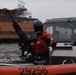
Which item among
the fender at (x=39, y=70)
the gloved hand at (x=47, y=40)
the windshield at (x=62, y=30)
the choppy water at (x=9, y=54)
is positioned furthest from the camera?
the choppy water at (x=9, y=54)

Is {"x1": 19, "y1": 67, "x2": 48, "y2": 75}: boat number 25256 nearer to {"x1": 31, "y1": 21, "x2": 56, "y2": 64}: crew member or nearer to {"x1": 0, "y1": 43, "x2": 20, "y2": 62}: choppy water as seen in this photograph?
{"x1": 31, "y1": 21, "x2": 56, "y2": 64}: crew member

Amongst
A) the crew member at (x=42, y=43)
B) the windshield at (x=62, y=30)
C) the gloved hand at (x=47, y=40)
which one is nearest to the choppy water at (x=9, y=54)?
the crew member at (x=42, y=43)

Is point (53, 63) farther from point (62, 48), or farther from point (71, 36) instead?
point (71, 36)

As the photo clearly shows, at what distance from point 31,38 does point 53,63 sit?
2.19 feet

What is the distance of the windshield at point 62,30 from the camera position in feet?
36.4

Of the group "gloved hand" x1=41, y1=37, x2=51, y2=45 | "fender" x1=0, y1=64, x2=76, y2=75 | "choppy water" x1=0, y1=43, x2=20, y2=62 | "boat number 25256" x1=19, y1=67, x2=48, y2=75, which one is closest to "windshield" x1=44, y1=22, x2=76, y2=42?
"choppy water" x1=0, y1=43, x2=20, y2=62

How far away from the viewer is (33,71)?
6711 millimetres

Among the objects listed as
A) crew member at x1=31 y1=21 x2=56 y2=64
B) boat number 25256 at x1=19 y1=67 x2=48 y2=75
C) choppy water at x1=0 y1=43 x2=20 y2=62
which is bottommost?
choppy water at x1=0 y1=43 x2=20 y2=62

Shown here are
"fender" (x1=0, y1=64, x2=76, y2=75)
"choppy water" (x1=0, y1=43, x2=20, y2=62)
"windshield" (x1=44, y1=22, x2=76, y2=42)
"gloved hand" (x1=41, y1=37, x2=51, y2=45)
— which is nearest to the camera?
"fender" (x1=0, y1=64, x2=76, y2=75)

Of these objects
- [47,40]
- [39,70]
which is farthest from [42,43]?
[39,70]

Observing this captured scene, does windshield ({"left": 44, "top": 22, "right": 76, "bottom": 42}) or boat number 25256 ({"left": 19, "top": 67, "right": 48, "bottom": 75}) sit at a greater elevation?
boat number 25256 ({"left": 19, "top": 67, "right": 48, "bottom": 75})

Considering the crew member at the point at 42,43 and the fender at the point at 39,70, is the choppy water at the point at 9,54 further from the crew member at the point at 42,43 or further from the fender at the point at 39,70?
the fender at the point at 39,70

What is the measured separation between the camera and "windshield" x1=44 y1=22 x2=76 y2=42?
36.4ft

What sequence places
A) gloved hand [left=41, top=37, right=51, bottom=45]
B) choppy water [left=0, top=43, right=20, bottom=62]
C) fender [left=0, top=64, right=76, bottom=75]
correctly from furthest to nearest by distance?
choppy water [left=0, top=43, right=20, bottom=62]
gloved hand [left=41, top=37, right=51, bottom=45]
fender [left=0, top=64, right=76, bottom=75]
